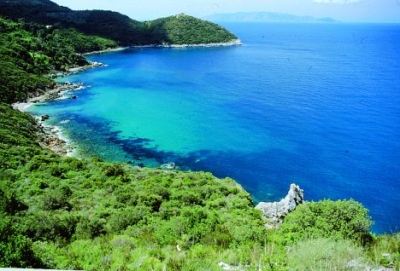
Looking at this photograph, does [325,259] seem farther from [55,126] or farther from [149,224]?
[55,126]

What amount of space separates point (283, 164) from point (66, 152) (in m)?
36.5

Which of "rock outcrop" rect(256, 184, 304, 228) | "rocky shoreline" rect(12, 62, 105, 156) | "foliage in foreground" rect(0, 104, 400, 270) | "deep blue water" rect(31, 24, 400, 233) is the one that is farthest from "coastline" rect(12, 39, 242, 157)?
"rock outcrop" rect(256, 184, 304, 228)

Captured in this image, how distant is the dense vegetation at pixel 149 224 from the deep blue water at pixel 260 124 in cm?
1381

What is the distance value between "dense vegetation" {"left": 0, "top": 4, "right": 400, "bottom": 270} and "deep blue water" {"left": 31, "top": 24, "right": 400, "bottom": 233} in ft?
45.3

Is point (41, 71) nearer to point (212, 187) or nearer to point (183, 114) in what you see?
point (183, 114)

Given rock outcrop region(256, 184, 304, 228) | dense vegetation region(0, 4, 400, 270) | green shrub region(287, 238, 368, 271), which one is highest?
green shrub region(287, 238, 368, 271)

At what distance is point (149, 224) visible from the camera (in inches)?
974

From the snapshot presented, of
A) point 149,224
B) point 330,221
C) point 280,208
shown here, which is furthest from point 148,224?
point 280,208

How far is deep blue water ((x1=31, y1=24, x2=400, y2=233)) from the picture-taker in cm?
5244

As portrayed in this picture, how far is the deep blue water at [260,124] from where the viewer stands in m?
52.4

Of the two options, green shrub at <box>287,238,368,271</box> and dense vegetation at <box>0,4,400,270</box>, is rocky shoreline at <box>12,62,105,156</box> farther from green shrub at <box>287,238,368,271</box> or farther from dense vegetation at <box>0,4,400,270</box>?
green shrub at <box>287,238,368,271</box>

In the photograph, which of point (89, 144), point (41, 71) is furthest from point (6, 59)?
point (89, 144)

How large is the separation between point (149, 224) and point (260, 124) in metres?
54.2

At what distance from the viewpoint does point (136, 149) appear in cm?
6056
